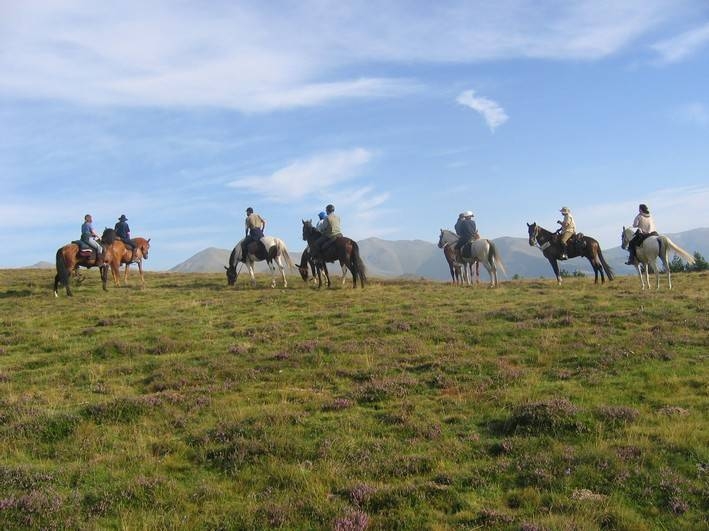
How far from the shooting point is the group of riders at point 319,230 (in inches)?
1208

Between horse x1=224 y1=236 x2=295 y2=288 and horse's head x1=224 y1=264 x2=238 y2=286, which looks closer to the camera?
horse x1=224 y1=236 x2=295 y2=288

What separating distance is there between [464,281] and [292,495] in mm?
26719

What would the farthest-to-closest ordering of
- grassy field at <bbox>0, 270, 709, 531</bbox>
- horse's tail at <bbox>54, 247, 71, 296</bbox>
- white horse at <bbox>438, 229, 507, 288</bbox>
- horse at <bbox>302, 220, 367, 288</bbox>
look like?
1. white horse at <bbox>438, 229, 507, 288</bbox>
2. horse at <bbox>302, 220, 367, 288</bbox>
3. horse's tail at <bbox>54, 247, 71, 296</bbox>
4. grassy field at <bbox>0, 270, 709, 531</bbox>

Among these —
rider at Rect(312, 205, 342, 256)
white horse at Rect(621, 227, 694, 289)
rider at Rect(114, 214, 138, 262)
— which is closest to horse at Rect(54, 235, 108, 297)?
rider at Rect(114, 214, 138, 262)

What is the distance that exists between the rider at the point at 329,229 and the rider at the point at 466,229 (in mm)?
7045

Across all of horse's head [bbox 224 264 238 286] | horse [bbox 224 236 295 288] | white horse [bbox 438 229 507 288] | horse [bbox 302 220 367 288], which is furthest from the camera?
horse's head [bbox 224 264 238 286]

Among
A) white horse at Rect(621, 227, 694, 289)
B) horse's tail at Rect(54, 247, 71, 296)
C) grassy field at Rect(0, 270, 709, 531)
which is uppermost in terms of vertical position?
horse's tail at Rect(54, 247, 71, 296)

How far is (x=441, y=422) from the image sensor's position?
1140 cm

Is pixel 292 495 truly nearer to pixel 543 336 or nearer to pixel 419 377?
pixel 419 377

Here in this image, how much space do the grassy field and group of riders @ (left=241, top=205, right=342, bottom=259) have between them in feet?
29.8

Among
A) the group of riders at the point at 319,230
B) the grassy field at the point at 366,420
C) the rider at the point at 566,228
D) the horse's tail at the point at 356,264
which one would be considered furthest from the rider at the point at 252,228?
the rider at the point at 566,228

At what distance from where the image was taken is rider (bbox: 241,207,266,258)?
3216cm

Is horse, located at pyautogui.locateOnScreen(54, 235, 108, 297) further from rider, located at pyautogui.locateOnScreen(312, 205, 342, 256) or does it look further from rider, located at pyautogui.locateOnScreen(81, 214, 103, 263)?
rider, located at pyautogui.locateOnScreen(312, 205, 342, 256)

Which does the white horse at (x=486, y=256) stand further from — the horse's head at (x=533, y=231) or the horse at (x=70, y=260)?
the horse at (x=70, y=260)
